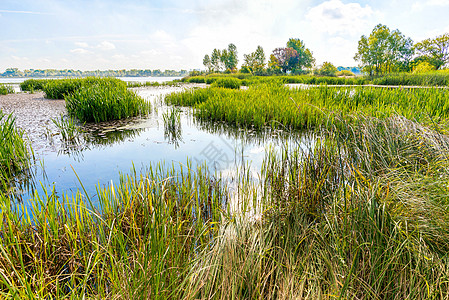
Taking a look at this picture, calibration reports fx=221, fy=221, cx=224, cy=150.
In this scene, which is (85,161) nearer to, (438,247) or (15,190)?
(15,190)

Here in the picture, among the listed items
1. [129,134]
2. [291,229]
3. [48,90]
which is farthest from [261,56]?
[291,229]

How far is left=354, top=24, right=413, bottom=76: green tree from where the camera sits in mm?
36812

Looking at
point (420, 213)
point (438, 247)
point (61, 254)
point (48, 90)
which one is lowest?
point (61, 254)

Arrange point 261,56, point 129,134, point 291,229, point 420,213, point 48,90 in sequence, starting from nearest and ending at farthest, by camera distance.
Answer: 1. point 420,213
2. point 291,229
3. point 129,134
4. point 48,90
5. point 261,56

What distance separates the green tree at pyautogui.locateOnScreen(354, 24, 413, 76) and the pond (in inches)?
1656

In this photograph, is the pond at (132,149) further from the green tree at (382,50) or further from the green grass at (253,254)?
the green tree at (382,50)

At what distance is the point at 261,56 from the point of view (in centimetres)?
5731

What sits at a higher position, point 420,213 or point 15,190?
point 420,213

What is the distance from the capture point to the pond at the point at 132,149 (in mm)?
3473

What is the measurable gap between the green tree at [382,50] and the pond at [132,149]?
42062 mm

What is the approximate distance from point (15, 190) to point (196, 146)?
3008mm

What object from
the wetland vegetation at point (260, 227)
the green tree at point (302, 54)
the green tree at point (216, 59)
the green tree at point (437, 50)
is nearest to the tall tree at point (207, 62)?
the green tree at point (216, 59)

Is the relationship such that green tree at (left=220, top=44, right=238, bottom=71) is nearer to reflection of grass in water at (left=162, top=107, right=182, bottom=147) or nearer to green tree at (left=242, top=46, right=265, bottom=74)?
green tree at (left=242, top=46, right=265, bottom=74)

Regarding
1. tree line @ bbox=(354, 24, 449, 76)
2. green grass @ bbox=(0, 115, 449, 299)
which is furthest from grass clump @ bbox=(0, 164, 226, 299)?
tree line @ bbox=(354, 24, 449, 76)
